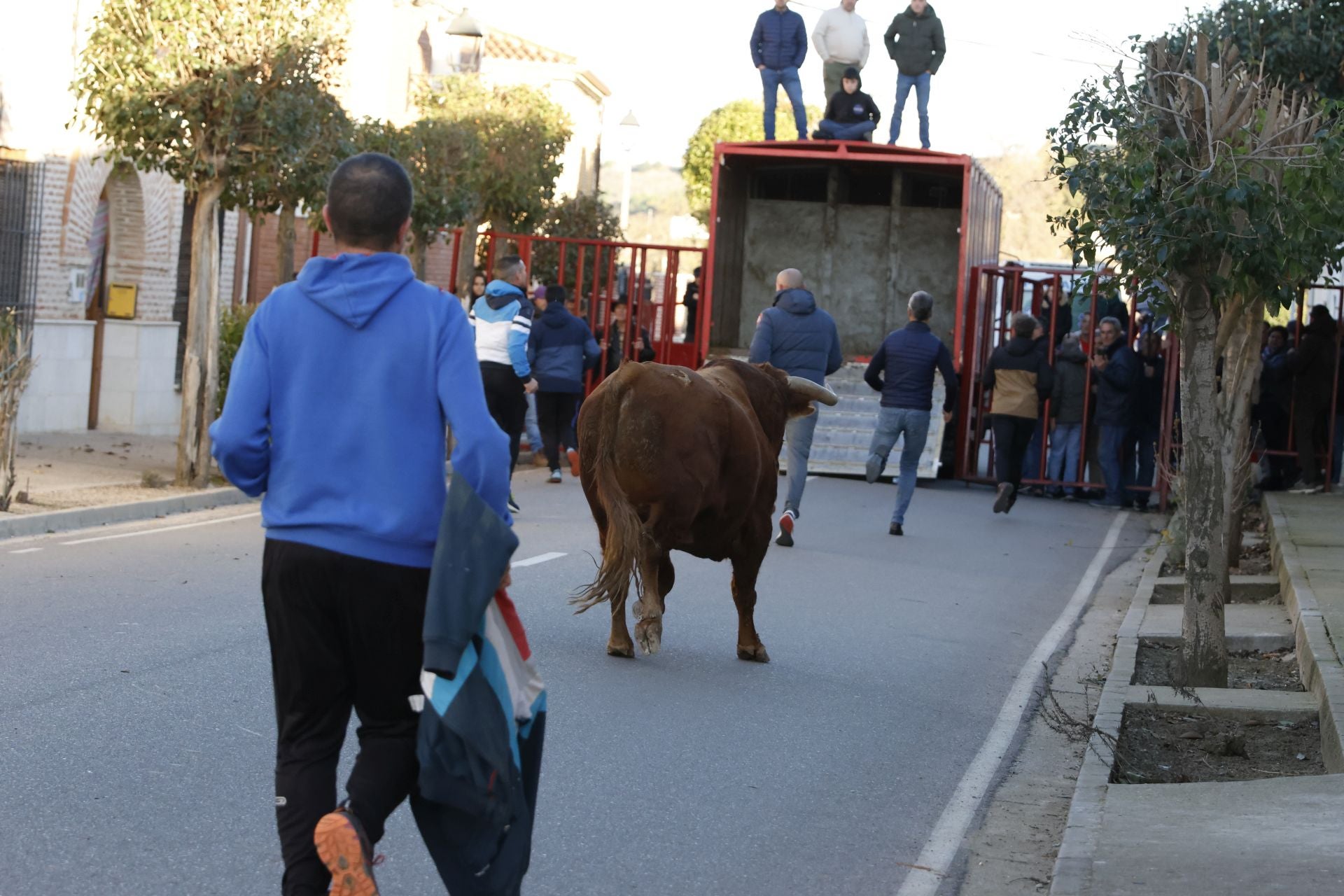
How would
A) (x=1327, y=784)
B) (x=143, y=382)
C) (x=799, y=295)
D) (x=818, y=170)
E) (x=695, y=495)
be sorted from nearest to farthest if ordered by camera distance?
(x=1327, y=784) < (x=695, y=495) < (x=799, y=295) < (x=143, y=382) < (x=818, y=170)

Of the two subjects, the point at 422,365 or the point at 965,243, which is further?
the point at 965,243

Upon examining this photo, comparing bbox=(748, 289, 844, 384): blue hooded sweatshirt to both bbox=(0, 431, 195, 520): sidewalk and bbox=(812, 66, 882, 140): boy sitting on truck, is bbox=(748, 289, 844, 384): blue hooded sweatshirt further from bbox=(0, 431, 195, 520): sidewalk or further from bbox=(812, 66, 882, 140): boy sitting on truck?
bbox=(812, 66, 882, 140): boy sitting on truck

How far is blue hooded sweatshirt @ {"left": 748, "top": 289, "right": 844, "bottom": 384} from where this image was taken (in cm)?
1383

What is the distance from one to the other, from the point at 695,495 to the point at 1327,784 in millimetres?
3208

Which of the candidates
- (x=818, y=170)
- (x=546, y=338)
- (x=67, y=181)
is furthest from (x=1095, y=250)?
(x=818, y=170)

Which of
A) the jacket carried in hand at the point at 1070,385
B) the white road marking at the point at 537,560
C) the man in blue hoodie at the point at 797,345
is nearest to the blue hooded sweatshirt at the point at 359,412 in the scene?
the white road marking at the point at 537,560

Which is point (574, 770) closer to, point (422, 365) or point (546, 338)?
point (422, 365)

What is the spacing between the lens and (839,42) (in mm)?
22766

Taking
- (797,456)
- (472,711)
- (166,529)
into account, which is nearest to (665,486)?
(472,711)

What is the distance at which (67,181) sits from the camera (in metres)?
19.1

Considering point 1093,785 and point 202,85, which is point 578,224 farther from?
point 1093,785

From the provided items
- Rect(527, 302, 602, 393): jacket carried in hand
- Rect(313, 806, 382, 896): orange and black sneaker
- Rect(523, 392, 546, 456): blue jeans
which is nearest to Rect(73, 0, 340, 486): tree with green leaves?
Rect(527, 302, 602, 393): jacket carried in hand

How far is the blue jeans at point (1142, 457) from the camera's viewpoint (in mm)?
19344

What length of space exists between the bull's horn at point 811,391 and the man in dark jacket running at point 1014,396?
873 cm
